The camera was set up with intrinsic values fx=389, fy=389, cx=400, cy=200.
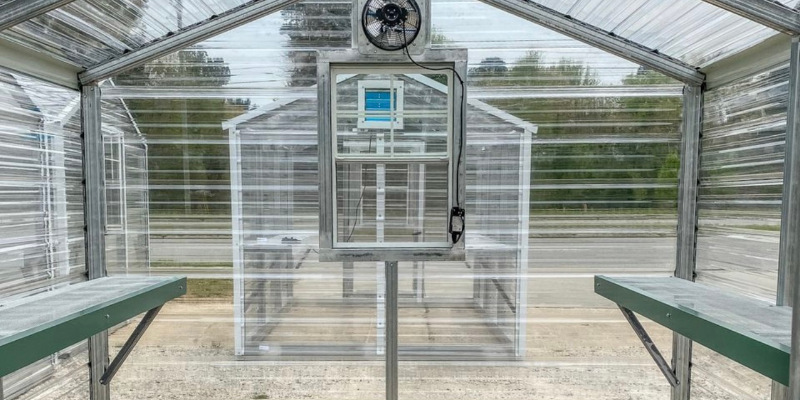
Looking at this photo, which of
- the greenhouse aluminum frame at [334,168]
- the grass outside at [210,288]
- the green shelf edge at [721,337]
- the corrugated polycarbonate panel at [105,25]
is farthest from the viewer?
the grass outside at [210,288]

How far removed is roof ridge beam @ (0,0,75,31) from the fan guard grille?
1.30 meters

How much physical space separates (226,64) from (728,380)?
11.0ft

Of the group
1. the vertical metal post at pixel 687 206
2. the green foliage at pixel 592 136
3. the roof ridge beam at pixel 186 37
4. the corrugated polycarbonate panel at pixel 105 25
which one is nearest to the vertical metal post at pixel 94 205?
the roof ridge beam at pixel 186 37

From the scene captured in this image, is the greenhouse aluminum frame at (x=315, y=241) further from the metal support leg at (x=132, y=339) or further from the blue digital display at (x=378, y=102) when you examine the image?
the metal support leg at (x=132, y=339)

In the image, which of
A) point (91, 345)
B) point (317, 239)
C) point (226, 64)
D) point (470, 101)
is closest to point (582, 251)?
point (470, 101)

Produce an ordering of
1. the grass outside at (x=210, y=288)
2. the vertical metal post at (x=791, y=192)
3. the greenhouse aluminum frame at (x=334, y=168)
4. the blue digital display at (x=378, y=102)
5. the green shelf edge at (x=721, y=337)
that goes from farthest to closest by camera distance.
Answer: the grass outside at (x=210, y=288) → the blue digital display at (x=378, y=102) → the greenhouse aluminum frame at (x=334, y=168) → the vertical metal post at (x=791, y=192) → the green shelf edge at (x=721, y=337)

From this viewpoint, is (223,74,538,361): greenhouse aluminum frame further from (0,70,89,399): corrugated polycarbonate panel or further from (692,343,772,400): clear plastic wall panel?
(692,343,772,400): clear plastic wall panel

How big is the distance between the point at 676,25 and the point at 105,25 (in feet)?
9.65

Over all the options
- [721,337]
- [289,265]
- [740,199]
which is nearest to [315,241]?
[289,265]

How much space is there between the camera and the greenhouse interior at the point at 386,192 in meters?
2.09

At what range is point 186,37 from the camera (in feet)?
7.32

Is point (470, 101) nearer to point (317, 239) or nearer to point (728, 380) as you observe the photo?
point (317, 239)

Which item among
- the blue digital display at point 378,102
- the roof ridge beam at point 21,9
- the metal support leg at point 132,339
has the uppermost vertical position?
the roof ridge beam at point 21,9

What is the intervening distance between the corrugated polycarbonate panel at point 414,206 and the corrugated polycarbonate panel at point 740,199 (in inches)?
8.3
